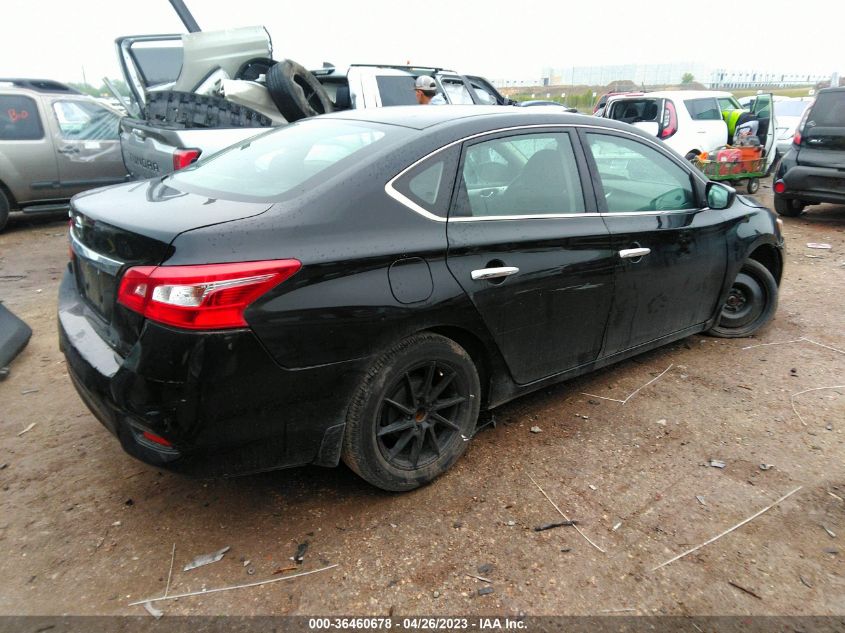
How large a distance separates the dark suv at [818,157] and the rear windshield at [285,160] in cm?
802

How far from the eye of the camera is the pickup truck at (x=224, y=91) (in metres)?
5.69

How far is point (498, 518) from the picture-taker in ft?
8.54

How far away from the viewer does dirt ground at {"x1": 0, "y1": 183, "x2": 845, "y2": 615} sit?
7.24ft

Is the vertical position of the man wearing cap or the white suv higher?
the man wearing cap

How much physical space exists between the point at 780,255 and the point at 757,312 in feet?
1.50

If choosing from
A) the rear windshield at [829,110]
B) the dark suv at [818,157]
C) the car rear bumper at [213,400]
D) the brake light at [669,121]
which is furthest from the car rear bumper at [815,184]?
the car rear bumper at [213,400]

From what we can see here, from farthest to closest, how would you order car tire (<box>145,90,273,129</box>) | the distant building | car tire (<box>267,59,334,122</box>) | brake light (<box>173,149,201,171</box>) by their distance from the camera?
the distant building < car tire (<box>267,59,334,122</box>) < car tire (<box>145,90,273,129</box>) < brake light (<box>173,149,201,171</box>)

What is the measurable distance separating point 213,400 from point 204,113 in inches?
192

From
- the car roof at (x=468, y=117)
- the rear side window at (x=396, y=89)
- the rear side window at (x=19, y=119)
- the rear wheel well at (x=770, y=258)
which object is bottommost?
the rear wheel well at (x=770, y=258)

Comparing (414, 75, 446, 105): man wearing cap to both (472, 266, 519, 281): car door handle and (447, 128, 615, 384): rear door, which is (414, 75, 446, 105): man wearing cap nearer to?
(447, 128, 615, 384): rear door

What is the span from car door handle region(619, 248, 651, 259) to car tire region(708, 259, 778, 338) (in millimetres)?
1525

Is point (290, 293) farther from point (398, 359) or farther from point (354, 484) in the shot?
point (354, 484)

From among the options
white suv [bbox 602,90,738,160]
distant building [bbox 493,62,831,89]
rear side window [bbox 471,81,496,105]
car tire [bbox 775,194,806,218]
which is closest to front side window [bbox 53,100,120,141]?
rear side window [bbox 471,81,496,105]

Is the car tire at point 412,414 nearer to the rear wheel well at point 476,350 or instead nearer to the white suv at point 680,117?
the rear wheel well at point 476,350
